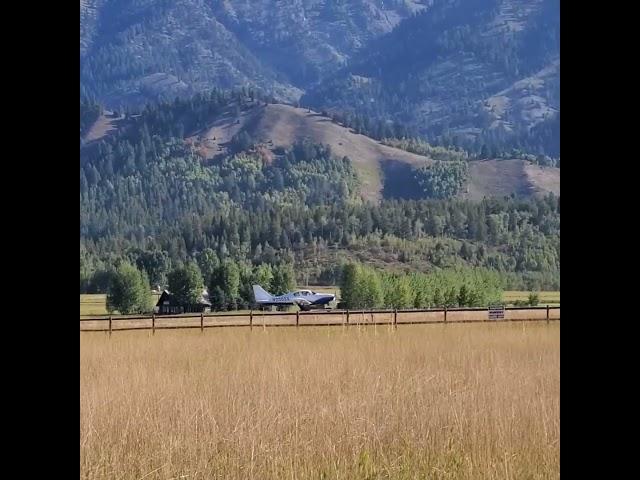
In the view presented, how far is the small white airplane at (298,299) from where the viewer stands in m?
93.2

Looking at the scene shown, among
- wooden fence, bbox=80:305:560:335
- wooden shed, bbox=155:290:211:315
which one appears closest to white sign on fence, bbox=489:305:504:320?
wooden fence, bbox=80:305:560:335

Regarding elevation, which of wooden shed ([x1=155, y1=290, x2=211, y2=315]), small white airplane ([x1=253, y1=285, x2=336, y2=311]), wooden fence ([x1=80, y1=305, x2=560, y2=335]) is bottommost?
wooden shed ([x1=155, y1=290, x2=211, y2=315])

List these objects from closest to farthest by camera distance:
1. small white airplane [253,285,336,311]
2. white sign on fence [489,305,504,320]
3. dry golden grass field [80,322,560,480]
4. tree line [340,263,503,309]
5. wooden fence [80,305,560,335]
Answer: dry golden grass field [80,322,560,480]
wooden fence [80,305,560,335]
white sign on fence [489,305,504,320]
tree line [340,263,503,309]
small white airplane [253,285,336,311]

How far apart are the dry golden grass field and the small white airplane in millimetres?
76915

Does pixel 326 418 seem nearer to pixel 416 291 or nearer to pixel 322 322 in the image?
pixel 322 322

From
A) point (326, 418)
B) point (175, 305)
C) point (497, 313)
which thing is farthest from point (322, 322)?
point (175, 305)

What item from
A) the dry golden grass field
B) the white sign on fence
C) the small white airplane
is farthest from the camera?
the small white airplane

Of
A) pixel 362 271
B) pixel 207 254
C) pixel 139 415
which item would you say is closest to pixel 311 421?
pixel 139 415

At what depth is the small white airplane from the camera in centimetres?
9325

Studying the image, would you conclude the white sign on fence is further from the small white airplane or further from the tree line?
the small white airplane

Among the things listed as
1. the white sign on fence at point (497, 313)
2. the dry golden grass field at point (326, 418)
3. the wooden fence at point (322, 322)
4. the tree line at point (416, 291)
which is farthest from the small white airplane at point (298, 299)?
the dry golden grass field at point (326, 418)

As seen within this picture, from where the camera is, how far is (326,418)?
8.99 m
